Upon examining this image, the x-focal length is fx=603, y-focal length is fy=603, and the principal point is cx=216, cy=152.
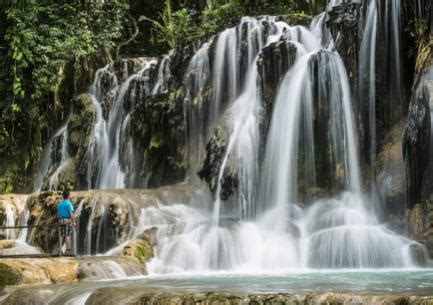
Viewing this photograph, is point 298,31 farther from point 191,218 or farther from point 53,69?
point 53,69

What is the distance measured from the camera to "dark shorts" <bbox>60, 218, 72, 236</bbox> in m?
13.6

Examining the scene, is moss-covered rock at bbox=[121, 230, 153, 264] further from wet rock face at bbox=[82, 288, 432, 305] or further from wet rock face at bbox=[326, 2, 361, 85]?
wet rock face at bbox=[326, 2, 361, 85]

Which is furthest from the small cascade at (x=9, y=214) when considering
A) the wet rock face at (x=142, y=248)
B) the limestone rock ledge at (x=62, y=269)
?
the limestone rock ledge at (x=62, y=269)

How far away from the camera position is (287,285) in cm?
964

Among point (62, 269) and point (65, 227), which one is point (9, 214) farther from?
point (62, 269)

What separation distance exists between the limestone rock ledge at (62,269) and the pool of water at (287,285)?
48 centimetres

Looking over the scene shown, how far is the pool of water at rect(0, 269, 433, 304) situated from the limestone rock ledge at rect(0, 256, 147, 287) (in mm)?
476

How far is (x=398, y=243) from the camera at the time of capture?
1328 centimetres

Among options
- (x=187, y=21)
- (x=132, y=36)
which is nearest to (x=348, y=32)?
(x=187, y=21)

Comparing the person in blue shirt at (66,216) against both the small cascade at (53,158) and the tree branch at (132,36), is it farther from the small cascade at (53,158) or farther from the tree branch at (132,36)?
the tree branch at (132,36)

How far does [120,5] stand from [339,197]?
66.2 feet

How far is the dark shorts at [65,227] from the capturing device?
1358cm

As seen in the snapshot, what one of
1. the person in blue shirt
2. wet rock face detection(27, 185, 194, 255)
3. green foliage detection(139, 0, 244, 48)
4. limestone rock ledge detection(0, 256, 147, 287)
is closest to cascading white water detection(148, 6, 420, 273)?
wet rock face detection(27, 185, 194, 255)

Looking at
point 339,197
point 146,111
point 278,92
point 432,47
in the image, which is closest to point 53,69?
point 146,111
